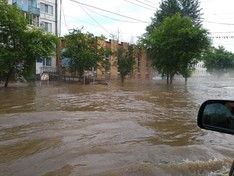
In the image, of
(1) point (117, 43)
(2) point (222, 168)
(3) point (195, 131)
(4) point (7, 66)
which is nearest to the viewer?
(2) point (222, 168)

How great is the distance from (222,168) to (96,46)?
1528 inches

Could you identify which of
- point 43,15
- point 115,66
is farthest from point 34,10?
point 115,66

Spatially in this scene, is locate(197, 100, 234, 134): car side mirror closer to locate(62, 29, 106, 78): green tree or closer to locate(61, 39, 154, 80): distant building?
locate(62, 29, 106, 78): green tree

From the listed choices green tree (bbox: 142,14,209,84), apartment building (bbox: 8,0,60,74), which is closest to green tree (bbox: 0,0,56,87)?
apartment building (bbox: 8,0,60,74)

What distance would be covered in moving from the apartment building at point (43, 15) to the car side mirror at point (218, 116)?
143 feet

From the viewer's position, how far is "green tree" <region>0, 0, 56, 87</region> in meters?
31.4

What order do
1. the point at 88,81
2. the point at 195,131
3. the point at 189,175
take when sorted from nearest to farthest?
the point at 189,175, the point at 195,131, the point at 88,81

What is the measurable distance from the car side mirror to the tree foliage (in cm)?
7024

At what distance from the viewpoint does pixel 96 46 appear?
45.1m

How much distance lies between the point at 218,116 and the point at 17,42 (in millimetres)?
31293

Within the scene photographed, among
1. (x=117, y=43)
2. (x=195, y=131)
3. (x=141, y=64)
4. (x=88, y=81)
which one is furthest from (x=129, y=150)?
(x=141, y=64)

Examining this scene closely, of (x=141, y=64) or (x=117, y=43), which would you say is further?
(x=141, y=64)

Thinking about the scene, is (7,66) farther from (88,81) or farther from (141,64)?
(141,64)

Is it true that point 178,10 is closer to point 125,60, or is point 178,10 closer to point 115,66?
point 115,66
